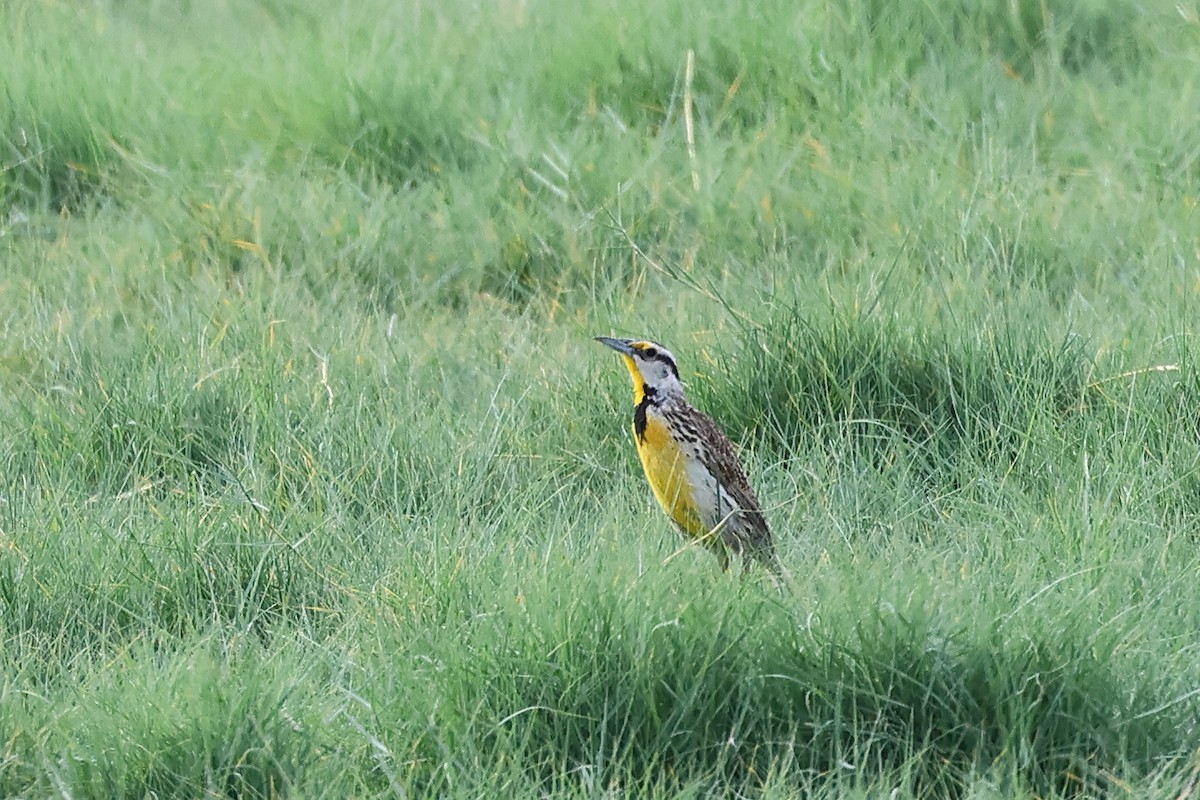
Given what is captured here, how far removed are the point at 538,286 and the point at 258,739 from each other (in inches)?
118

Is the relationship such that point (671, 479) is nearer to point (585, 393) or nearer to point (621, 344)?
point (621, 344)

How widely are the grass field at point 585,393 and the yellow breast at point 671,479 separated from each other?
8cm

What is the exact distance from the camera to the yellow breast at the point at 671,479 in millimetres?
4504

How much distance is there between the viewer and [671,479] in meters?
4.51

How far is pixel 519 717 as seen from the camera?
140 inches

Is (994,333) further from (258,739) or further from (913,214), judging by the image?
(258,739)

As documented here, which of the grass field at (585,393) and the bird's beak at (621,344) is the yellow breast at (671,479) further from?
the bird's beak at (621,344)

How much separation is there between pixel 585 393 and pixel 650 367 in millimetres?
495

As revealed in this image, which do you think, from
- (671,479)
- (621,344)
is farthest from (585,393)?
(671,479)

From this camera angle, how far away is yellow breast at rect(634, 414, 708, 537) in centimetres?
450

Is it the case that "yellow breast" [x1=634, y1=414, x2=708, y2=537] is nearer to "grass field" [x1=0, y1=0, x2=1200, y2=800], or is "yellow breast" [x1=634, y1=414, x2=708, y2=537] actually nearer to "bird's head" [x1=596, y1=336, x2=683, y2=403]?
"grass field" [x1=0, y1=0, x2=1200, y2=800]

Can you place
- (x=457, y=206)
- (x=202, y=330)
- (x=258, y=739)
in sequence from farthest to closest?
(x=457, y=206)
(x=202, y=330)
(x=258, y=739)

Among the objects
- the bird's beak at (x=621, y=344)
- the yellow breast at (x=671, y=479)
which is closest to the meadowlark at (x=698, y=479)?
the yellow breast at (x=671, y=479)

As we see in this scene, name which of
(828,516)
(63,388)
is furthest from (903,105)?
(63,388)
